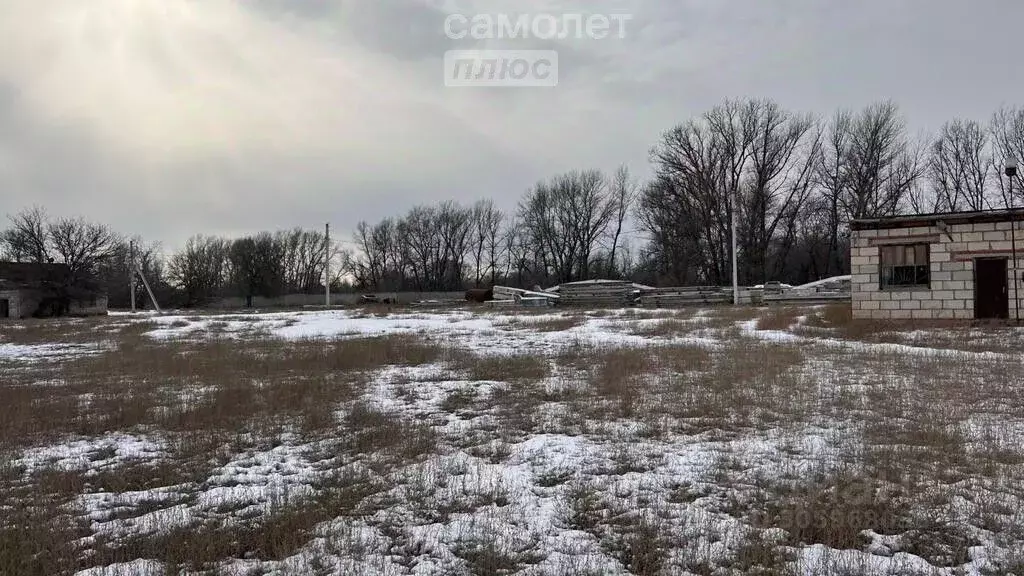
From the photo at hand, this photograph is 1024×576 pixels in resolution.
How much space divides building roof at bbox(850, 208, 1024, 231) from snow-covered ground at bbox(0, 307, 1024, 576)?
1003cm

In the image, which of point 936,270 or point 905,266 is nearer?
point 936,270

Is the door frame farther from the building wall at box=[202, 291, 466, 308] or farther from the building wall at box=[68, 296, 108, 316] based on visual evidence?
the building wall at box=[68, 296, 108, 316]

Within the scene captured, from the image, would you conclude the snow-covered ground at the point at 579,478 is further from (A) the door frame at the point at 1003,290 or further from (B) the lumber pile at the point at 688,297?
(B) the lumber pile at the point at 688,297

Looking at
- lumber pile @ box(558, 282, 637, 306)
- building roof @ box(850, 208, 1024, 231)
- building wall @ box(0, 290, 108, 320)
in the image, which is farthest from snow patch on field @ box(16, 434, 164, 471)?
building wall @ box(0, 290, 108, 320)

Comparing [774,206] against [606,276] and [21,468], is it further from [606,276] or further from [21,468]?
[21,468]

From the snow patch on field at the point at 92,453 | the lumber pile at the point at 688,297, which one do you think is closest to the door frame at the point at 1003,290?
the lumber pile at the point at 688,297

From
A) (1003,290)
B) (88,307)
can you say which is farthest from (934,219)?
(88,307)

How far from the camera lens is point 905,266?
19328 millimetres

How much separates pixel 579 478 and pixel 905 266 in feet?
61.5

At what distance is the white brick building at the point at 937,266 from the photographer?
18219 millimetres

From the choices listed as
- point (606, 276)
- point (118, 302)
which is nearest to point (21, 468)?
point (606, 276)

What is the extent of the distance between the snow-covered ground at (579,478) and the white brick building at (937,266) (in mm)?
9677

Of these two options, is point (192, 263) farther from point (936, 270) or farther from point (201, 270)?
point (936, 270)

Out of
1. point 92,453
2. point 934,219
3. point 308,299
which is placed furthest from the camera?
point 308,299
